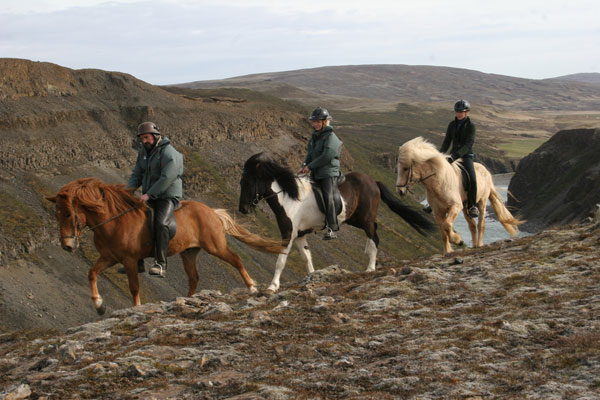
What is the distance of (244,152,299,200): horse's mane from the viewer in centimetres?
1438

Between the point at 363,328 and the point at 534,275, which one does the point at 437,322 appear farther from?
the point at 534,275

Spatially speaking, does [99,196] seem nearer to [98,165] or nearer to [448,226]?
[448,226]

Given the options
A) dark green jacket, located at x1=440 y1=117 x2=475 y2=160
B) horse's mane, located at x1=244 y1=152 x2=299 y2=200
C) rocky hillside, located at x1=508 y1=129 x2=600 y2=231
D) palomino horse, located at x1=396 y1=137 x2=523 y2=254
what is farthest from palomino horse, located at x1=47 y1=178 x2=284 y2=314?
rocky hillside, located at x1=508 y1=129 x2=600 y2=231

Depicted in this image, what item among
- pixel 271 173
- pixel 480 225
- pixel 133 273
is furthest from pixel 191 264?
pixel 480 225

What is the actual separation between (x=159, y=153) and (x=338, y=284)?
179 inches

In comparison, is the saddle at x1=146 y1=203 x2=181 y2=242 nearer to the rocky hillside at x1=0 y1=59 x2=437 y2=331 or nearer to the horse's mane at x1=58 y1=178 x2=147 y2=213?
the horse's mane at x1=58 y1=178 x2=147 y2=213

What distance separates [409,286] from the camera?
11719 millimetres

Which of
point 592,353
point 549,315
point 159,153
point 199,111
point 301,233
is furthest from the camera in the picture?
point 199,111

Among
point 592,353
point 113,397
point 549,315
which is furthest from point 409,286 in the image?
point 113,397

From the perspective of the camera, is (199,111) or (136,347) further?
(199,111)

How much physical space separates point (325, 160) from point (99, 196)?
5275mm

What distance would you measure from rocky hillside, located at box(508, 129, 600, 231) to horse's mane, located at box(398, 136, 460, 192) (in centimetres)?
5492

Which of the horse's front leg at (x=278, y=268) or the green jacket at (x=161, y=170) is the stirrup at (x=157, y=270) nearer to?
the green jacket at (x=161, y=170)

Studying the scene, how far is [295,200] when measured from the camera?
48.3ft
